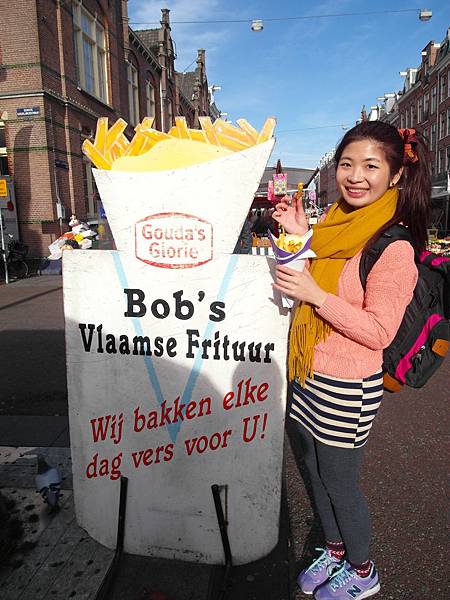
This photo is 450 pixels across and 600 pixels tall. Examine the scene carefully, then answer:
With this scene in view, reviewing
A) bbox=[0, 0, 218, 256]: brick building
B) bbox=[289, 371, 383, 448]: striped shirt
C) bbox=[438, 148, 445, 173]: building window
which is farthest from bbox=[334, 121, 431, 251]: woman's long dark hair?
bbox=[438, 148, 445, 173]: building window

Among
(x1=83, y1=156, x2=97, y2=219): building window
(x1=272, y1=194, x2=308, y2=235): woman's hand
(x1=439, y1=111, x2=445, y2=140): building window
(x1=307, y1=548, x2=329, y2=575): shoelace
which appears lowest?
(x1=307, y1=548, x2=329, y2=575): shoelace

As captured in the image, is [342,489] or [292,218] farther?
[292,218]

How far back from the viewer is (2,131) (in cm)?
1268

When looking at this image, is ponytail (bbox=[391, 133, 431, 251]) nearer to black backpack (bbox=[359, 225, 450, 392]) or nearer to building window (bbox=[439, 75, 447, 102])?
black backpack (bbox=[359, 225, 450, 392])

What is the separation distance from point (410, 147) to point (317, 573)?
176 centimetres

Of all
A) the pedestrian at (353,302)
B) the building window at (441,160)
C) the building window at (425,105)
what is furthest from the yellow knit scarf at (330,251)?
the building window at (425,105)

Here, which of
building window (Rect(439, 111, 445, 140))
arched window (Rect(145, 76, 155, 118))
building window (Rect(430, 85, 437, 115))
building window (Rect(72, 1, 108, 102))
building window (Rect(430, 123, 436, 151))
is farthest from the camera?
building window (Rect(430, 85, 437, 115))

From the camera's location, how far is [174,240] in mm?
1643

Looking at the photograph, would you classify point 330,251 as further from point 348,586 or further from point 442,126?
point 442,126

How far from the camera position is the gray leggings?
166 cm

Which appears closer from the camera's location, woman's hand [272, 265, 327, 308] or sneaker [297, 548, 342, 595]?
woman's hand [272, 265, 327, 308]

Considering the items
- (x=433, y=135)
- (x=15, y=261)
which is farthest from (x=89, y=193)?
(x=433, y=135)

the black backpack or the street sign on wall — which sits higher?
the street sign on wall

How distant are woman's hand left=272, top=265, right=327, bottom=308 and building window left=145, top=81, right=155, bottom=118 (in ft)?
71.7
